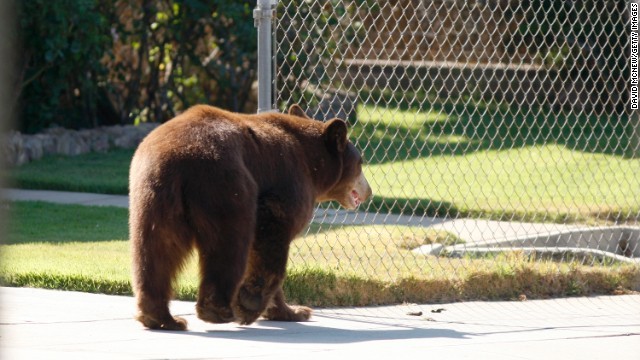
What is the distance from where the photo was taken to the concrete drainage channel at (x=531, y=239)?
8148mm

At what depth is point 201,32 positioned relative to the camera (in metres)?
15.1

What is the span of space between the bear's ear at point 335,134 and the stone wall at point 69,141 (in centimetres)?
700

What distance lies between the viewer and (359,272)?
23.6ft

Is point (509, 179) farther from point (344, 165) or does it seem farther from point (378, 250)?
point (344, 165)

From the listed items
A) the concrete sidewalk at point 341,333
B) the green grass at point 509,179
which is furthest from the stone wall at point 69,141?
the concrete sidewalk at point 341,333

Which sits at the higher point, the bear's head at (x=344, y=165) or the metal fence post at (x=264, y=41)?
the metal fence post at (x=264, y=41)

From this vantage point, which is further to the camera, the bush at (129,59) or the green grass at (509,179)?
the bush at (129,59)

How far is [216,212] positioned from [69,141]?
8.91 m

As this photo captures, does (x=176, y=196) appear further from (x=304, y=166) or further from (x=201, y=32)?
(x=201, y=32)

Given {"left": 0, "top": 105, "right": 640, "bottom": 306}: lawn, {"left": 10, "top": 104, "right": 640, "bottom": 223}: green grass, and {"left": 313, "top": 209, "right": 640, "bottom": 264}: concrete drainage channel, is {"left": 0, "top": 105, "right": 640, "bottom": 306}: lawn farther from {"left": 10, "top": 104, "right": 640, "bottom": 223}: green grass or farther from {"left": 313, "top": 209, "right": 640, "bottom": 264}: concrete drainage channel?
{"left": 313, "top": 209, "right": 640, "bottom": 264}: concrete drainage channel

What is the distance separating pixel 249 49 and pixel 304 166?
334 inches

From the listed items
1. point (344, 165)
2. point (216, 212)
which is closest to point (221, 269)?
point (216, 212)

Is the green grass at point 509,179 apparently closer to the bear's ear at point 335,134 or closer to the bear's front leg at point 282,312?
the bear's ear at point 335,134

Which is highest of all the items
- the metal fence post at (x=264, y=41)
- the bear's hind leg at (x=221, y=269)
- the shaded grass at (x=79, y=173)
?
the metal fence post at (x=264, y=41)
